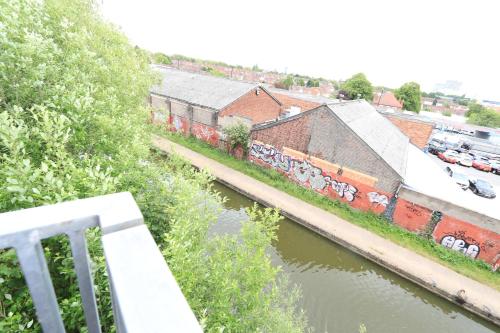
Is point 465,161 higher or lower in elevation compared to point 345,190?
lower

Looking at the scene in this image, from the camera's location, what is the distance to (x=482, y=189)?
67.6ft

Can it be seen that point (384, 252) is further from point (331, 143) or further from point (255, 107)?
point (255, 107)

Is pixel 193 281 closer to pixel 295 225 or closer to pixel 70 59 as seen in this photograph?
pixel 70 59

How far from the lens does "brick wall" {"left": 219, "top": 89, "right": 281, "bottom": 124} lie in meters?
22.6

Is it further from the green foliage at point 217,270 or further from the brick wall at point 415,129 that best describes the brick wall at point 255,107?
the green foliage at point 217,270

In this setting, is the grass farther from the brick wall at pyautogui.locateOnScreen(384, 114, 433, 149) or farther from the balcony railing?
the brick wall at pyautogui.locateOnScreen(384, 114, 433, 149)

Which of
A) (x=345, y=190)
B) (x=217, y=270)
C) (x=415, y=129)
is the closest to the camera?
(x=217, y=270)

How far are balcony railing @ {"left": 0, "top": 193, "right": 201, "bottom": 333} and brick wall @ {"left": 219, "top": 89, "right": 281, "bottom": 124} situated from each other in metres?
21.0

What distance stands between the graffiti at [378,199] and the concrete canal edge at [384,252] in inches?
72.8

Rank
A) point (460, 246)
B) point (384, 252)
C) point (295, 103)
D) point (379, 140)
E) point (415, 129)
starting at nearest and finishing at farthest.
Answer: point (384, 252), point (460, 246), point (379, 140), point (415, 129), point (295, 103)

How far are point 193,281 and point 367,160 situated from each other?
13.4 metres

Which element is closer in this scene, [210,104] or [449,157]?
[210,104]

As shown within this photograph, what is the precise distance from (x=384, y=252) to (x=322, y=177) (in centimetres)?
553

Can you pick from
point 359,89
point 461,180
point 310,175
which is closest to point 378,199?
point 310,175
